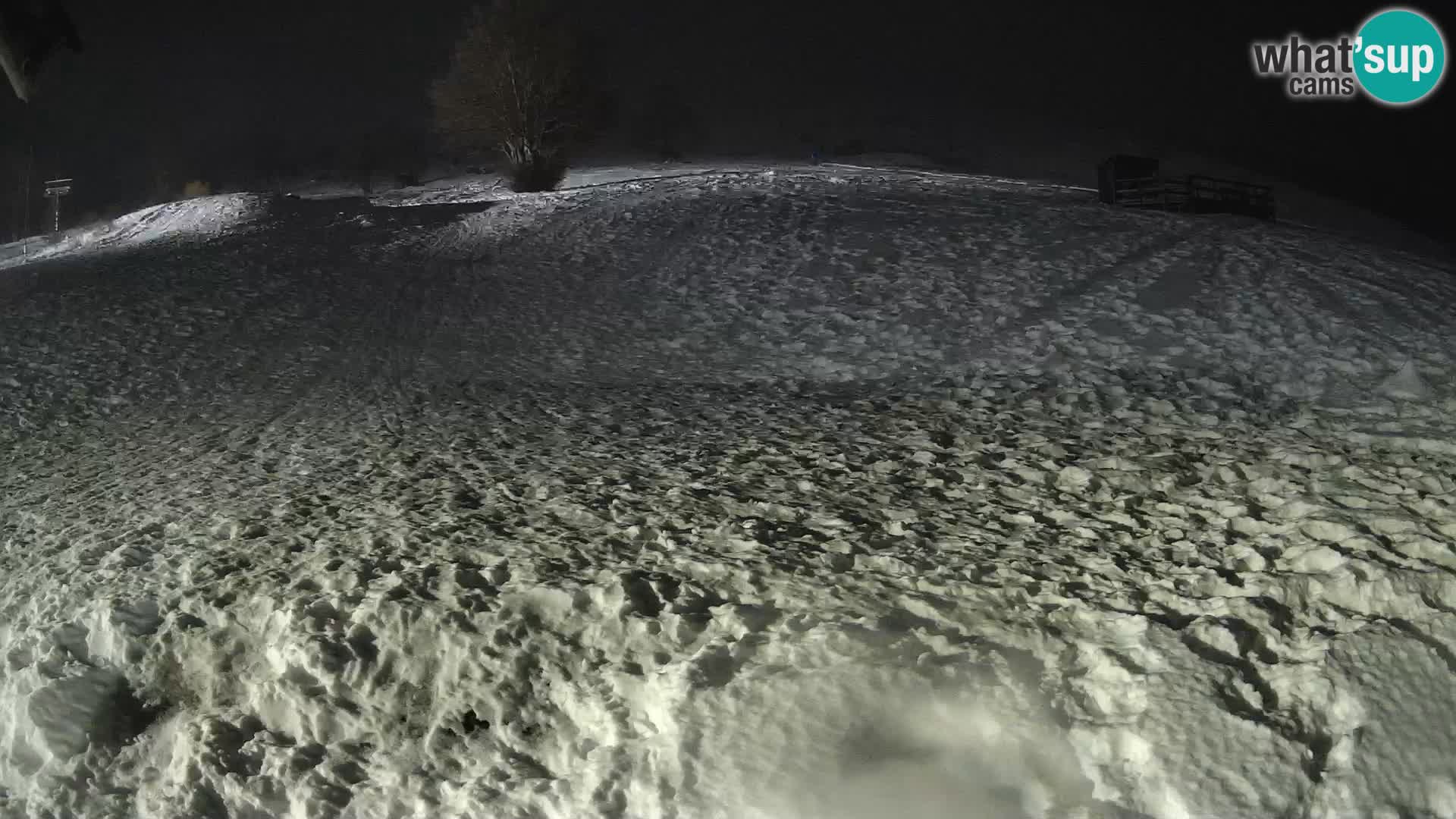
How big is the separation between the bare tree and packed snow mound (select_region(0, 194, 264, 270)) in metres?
7.73

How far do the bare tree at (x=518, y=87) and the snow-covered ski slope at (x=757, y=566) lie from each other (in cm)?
2076

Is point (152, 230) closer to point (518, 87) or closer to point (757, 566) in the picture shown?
point (518, 87)

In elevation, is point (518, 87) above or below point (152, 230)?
above

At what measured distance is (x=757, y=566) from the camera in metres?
4.77

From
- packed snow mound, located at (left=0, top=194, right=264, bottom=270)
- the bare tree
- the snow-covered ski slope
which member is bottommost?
the snow-covered ski slope

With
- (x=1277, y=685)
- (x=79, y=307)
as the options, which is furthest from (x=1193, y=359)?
(x=79, y=307)

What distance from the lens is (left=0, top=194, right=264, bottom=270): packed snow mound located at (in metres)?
19.7

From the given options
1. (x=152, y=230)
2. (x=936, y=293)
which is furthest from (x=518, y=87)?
(x=936, y=293)

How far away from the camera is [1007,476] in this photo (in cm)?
596

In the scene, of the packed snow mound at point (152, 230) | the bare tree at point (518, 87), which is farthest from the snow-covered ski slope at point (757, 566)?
the bare tree at point (518, 87)

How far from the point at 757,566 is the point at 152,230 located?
2372cm

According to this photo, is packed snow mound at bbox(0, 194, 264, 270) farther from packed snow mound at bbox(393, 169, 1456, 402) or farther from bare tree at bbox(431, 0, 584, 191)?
bare tree at bbox(431, 0, 584, 191)

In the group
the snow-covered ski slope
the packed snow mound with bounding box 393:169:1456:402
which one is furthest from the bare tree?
the snow-covered ski slope

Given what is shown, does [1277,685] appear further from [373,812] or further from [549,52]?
[549,52]
